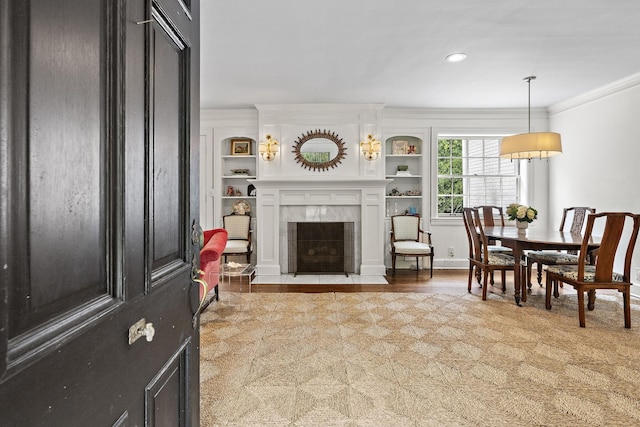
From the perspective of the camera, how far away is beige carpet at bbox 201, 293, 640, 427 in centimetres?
181

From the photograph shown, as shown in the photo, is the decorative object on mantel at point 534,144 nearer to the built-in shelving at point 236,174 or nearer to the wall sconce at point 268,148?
the wall sconce at point 268,148

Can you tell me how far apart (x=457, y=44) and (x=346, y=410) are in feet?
10.5

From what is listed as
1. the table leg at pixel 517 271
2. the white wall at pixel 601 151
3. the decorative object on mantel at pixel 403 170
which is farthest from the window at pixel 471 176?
the table leg at pixel 517 271

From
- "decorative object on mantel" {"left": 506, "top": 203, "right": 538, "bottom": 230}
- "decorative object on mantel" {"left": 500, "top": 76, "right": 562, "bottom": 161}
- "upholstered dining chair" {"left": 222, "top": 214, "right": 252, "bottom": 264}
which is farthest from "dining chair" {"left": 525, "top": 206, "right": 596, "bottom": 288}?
"upholstered dining chair" {"left": 222, "top": 214, "right": 252, "bottom": 264}

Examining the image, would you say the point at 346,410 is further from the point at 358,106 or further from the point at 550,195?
the point at 550,195

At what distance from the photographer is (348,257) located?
17.9 feet

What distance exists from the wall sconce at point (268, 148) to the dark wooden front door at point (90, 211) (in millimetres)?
4343

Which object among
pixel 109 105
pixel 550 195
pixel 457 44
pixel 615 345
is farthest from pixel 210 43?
pixel 550 195

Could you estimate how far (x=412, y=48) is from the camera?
11.2ft

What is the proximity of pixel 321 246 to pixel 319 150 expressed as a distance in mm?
1474

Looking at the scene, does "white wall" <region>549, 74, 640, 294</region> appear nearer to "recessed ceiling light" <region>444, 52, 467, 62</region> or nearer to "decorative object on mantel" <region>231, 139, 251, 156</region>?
"recessed ceiling light" <region>444, 52, 467, 62</region>

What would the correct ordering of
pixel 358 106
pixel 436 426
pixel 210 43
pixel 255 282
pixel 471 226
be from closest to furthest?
pixel 436 426
pixel 210 43
pixel 471 226
pixel 255 282
pixel 358 106

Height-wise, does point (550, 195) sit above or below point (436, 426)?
above

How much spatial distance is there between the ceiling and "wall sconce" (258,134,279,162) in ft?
2.01
